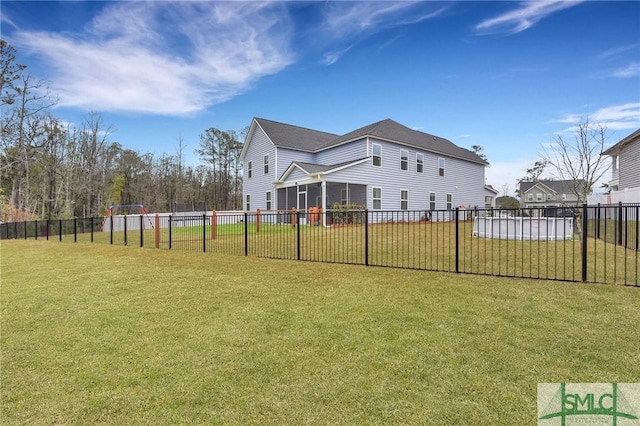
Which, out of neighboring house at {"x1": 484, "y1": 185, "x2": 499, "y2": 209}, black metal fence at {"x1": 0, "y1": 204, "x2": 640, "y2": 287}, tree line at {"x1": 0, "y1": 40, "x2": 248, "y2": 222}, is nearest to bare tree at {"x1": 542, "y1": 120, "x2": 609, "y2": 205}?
black metal fence at {"x1": 0, "y1": 204, "x2": 640, "y2": 287}

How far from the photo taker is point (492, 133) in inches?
751

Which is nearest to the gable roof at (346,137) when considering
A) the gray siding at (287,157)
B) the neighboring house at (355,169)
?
the neighboring house at (355,169)

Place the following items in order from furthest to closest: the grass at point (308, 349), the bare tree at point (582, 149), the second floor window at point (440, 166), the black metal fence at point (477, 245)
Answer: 1. the second floor window at point (440, 166)
2. the bare tree at point (582, 149)
3. the black metal fence at point (477, 245)
4. the grass at point (308, 349)

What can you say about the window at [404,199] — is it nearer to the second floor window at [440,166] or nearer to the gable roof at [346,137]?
the gable roof at [346,137]

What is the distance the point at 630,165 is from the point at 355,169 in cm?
1861

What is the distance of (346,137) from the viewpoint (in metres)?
20.2

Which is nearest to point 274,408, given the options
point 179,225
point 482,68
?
point 179,225

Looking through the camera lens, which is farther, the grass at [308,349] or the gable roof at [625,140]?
the gable roof at [625,140]

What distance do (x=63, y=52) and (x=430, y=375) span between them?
17150 millimetres

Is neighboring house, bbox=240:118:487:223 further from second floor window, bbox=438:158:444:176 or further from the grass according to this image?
the grass

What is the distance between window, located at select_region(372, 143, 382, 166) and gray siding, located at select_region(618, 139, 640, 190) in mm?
15899

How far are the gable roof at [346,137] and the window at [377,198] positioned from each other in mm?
3139

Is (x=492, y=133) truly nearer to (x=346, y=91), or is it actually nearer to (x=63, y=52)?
(x=346, y=91)

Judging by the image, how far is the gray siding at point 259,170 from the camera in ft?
68.9
